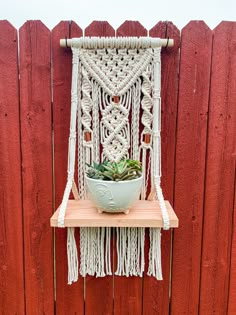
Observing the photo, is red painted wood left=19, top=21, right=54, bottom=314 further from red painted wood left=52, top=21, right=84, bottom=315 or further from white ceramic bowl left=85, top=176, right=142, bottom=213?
white ceramic bowl left=85, top=176, right=142, bottom=213

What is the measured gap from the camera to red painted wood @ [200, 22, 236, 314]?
106 cm

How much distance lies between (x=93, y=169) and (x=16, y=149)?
37cm

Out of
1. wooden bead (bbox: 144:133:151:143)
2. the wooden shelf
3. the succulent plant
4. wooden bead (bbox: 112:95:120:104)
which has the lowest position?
the wooden shelf

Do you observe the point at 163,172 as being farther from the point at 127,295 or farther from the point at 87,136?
the point at 127,295

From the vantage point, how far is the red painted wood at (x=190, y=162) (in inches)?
41.5

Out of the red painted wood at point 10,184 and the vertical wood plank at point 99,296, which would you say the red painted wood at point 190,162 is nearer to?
the vertical wood plank at point 99,296

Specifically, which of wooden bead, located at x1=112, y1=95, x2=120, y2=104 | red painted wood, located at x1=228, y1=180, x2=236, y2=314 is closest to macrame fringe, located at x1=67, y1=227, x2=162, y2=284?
red painted wood, located at x1=228, y1=180, x2=236, y2=314

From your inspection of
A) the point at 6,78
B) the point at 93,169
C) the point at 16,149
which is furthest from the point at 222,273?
the point at 6,78

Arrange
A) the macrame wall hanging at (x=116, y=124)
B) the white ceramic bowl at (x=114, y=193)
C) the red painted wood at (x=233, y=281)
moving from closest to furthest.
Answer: the white ceramic bowl at (x=114, y=193)
the macrame wall hanging at (x=116, y=124)
the red painted wood at (x=233, y=281)

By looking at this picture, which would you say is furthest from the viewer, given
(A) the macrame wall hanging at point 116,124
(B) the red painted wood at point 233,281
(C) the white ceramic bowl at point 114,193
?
(B) the red painted wood at point 233,281

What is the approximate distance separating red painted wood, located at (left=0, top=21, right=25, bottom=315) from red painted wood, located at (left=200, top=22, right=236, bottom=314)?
29.8 inches

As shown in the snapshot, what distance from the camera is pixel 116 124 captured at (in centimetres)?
104

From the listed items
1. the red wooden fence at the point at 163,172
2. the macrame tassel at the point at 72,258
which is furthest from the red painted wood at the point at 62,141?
the macrame tassel at the point at 72,258

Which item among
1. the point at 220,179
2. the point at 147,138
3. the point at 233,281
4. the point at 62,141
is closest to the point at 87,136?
the point at 62,141
